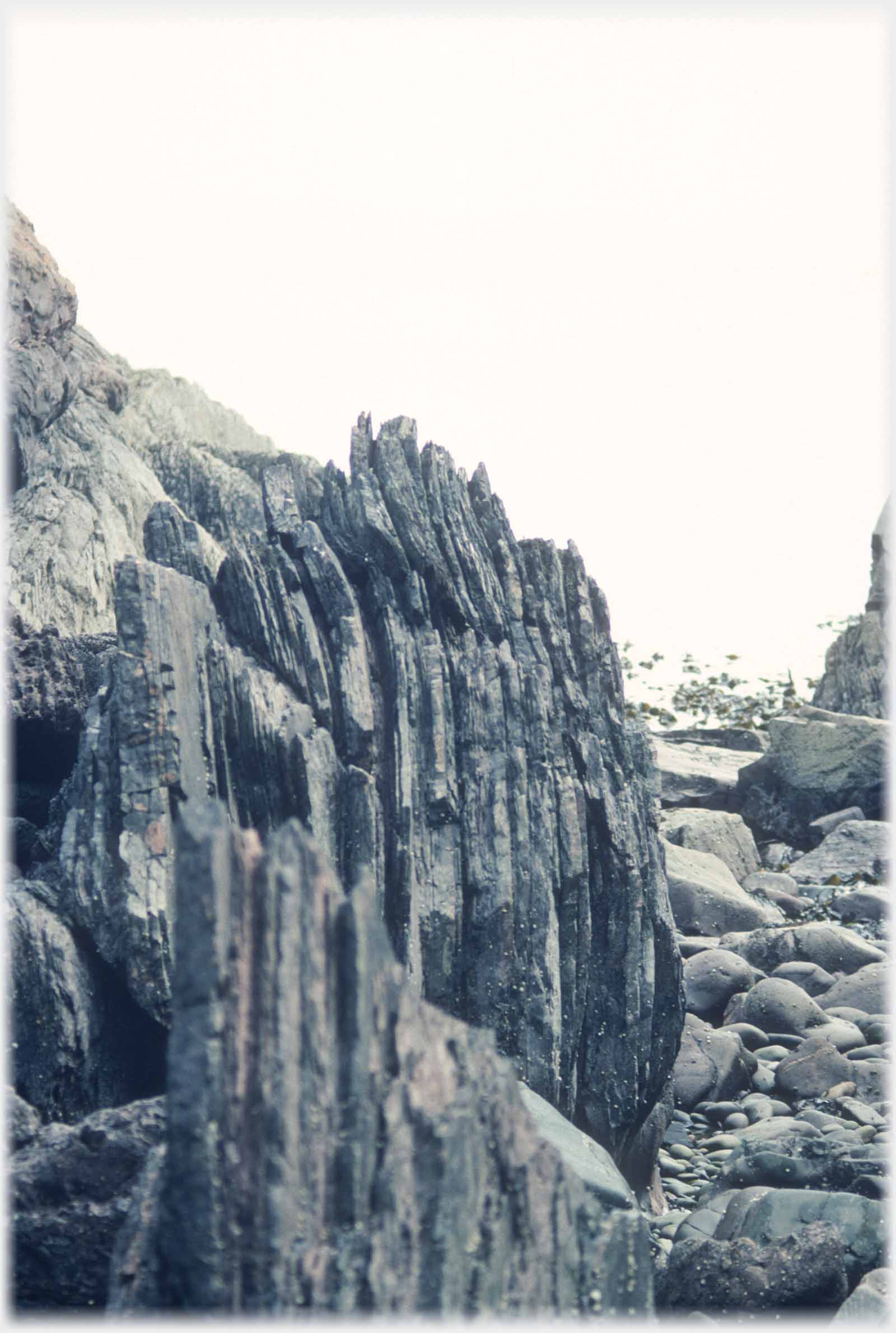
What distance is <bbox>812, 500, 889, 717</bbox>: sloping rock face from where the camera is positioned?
23250 mm

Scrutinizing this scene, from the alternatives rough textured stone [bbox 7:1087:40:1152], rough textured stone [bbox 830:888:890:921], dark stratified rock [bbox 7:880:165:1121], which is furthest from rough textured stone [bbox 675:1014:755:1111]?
rough textured stone [bbox 7:1087:40:1152]

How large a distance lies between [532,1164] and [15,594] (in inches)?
381

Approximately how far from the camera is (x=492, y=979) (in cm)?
784

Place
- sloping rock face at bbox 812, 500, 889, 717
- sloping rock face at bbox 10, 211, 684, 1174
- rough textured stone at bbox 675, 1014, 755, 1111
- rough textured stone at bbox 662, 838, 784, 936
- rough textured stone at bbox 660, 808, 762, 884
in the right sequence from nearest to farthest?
1. sloping rock face at bbox 10, 211, 684, 1174
2. rough textured stone at bbox 675, 1014, 755, 1111
3. rough textured stone at bbox 662, 838, 784, 936
4. rough textured stone at bbox 660, 808, 762, 884
5. sloping rock face at bbox 812, 500, 889, 717

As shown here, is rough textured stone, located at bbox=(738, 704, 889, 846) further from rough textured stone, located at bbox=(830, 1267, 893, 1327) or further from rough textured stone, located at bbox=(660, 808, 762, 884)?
rough textured stone, located at bbox=(830, 1267, 893, 1327)

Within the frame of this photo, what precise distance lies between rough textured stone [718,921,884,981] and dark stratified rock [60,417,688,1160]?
3719 mm

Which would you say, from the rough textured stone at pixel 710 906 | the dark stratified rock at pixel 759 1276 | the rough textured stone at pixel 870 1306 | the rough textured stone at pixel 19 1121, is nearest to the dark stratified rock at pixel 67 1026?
the rough textured stone at pixel 19 1121

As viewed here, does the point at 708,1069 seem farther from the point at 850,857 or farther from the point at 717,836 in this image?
the point at 850,857

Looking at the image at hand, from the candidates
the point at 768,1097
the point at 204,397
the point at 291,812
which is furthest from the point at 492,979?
the point at 204,397

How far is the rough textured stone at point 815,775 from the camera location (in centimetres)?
1877

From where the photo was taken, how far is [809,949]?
12070 millimetres

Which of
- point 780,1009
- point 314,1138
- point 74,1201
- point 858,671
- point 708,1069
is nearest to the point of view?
point 314,1138

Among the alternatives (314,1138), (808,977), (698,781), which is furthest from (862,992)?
(698,781)

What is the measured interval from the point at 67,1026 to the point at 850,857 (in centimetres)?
1258
